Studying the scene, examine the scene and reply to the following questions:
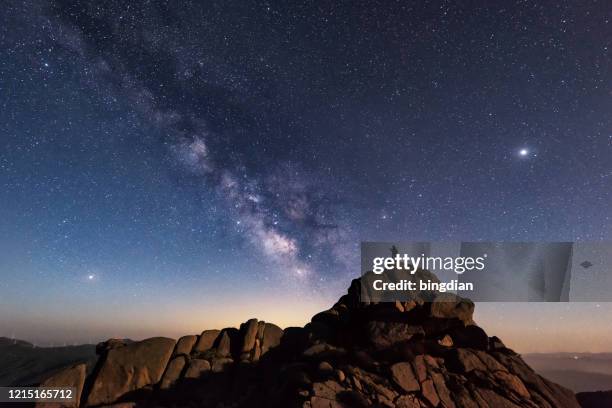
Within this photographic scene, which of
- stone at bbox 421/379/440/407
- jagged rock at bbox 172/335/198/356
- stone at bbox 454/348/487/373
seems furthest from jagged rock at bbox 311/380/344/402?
jagged rock at bbox 172/335/198/356

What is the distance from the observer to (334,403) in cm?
2597

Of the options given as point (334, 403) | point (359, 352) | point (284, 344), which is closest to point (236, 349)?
point (284, 344)

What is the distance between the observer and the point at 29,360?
147m

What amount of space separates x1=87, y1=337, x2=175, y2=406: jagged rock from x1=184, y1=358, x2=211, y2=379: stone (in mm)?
2970

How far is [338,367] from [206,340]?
774 inches

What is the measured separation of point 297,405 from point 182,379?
17426mm

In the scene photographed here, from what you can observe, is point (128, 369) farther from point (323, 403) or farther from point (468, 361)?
point (468, 361)

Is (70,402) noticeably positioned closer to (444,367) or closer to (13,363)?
(444,367)

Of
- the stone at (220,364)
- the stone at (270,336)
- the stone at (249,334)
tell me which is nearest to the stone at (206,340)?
the stone at (220,364)

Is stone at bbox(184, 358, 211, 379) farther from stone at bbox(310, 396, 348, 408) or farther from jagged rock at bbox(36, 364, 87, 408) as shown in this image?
stone at bbox(310, 396, 348, 408)

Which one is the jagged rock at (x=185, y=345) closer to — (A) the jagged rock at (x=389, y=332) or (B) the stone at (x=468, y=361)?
(A) the jagged rock at (x=389, y=332)

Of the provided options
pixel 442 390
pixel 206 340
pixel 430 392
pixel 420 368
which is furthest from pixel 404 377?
pixel 206 340

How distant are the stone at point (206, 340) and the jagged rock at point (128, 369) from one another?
337 cm

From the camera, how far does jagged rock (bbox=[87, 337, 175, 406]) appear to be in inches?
1352
